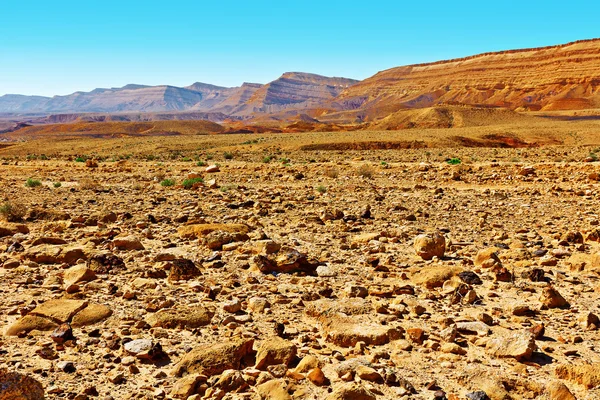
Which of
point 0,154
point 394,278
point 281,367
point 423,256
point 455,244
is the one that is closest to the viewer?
point 281,367

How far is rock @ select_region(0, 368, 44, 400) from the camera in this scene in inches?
115

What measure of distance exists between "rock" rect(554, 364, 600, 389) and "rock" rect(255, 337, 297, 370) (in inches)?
77.5

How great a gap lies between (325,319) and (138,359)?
166 centimetres

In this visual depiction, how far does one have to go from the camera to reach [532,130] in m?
42.0

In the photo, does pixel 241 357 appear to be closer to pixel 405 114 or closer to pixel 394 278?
pixel 394 278

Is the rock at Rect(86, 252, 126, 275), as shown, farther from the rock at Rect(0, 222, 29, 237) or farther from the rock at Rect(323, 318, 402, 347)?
the rock at Rect(323, 318, 402, 347)

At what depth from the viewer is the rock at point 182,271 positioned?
566cm

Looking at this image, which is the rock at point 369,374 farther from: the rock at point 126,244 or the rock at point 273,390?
the rock at point 126,244

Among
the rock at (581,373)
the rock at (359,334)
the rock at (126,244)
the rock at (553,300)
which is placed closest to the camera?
the rock at (581,373)

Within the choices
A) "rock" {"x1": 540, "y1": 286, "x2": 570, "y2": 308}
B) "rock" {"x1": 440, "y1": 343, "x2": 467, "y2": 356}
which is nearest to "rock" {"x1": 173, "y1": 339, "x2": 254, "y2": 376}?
"rock" {"x1": 440, "y1": 343, "x2": 467, "y2": 356}

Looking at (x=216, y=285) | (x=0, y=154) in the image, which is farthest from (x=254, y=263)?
(x=0, y=154)

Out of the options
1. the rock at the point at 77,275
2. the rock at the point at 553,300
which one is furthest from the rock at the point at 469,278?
the rock at the point at 77,275

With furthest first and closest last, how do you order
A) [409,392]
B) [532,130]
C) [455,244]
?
[532,130] → [455,244] → [409,392]

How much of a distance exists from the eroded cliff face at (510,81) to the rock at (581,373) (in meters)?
89.9
